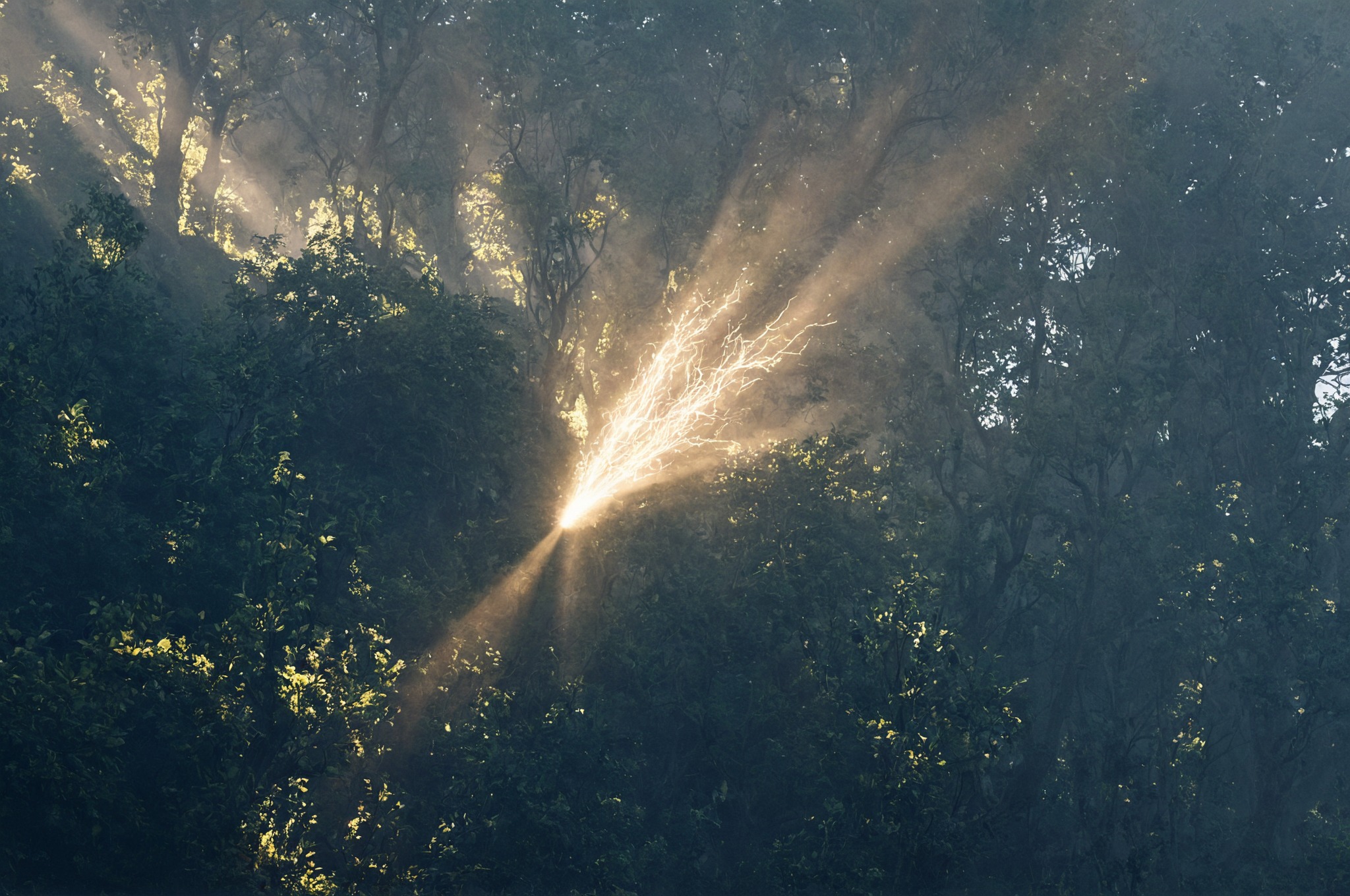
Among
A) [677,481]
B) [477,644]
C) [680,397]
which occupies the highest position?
[680,397]

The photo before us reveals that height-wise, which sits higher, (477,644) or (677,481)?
(677,481)

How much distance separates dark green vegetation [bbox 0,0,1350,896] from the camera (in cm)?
1816

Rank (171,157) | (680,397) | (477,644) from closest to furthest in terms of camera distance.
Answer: (477,644) < (680,397) < (171,157)

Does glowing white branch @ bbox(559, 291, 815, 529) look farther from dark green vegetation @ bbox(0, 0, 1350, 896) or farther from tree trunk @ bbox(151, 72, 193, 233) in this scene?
tree trunk @ bbox(151, 72, 193, 233)

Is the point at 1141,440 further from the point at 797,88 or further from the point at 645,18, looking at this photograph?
the point at 645,18

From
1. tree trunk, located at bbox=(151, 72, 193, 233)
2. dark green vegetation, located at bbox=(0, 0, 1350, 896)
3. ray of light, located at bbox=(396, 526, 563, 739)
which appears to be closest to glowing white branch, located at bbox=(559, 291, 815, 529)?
dark green vegetation, located at bbox=(0, 0, 1350, 896)

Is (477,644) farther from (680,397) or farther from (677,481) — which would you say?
(680,397)

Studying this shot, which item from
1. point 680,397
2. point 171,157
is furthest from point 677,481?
point 171,157

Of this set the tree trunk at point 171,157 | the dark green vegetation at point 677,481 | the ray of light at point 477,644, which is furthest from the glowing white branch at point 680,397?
the tree trunk at point 171,157

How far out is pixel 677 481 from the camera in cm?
2745

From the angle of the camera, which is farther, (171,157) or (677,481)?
(171,157)

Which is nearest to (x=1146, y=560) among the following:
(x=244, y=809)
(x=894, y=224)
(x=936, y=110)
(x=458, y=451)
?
(x=894, y=224)

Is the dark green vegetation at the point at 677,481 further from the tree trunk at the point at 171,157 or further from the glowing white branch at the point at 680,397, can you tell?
the glowing white branch at the point at 680,397

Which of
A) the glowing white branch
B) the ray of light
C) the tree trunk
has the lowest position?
the ray of light
